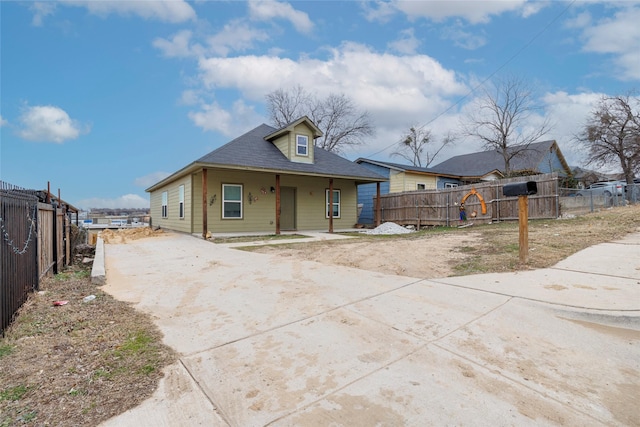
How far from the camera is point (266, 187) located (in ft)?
48.0

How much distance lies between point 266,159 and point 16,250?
412 inches

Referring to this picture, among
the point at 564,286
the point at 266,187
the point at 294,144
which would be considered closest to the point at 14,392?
the point at 564,286

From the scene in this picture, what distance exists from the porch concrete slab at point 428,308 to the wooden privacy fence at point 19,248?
11.9 feet

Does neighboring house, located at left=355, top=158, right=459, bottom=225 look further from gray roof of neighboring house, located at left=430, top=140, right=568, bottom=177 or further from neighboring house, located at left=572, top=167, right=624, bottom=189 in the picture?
neighboring house, located at left=572, top=167, right=624, bottom=189

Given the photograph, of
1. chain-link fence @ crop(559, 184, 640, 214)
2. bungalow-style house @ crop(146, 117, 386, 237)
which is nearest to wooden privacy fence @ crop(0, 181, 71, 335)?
bungalow-style house @ crop(146, 117, 386, 237)

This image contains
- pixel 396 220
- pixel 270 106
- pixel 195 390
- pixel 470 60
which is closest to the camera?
pixel 195 390

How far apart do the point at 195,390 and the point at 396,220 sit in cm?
1663

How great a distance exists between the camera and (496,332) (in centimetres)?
300

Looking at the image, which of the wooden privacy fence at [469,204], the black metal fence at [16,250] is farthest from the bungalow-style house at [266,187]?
the black metal fence at [16,250]

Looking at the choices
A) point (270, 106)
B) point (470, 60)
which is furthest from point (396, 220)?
point (270, 106)

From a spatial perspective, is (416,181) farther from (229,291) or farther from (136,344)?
(136,344)

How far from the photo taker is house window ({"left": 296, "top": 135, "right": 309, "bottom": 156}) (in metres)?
15.2

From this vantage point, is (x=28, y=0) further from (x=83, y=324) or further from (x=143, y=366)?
(x=143, y=366)

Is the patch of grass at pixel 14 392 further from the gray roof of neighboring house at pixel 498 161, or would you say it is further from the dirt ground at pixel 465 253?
the gray roof of neighboring house at pixel 498 161
